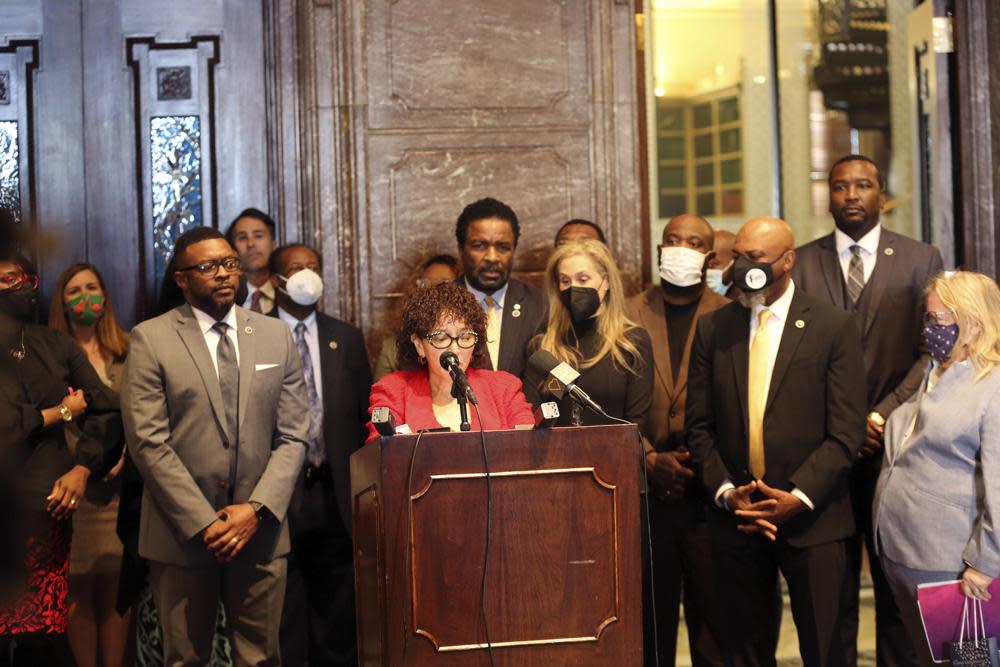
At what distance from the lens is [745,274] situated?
13.8 feet

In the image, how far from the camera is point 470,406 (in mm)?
3742

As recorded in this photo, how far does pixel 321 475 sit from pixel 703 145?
7.09m

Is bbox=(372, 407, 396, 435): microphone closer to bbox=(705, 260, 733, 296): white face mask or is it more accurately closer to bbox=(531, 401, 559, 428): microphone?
bbox=(531, 401, 559, 428): microphone

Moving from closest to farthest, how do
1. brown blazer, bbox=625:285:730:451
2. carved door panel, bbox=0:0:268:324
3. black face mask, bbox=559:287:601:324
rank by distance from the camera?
black face mask, bbox=559:287:601:324, brown blazer, bbox=625:285:730:451, carved door panel, bbox=0:0:268:324

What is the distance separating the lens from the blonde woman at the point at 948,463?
12.5 ft

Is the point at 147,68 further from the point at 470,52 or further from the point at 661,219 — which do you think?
the point at 661,219

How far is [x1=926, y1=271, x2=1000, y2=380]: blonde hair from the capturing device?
13.0 ft

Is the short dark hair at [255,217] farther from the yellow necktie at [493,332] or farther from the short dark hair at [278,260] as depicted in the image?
the yellow necktie at [493,332]

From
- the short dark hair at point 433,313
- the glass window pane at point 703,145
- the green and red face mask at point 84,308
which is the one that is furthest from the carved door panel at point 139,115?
the glass window pane at point 703,145

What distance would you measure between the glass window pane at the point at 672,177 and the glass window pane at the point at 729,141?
435 mm

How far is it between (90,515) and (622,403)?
85.7 inches

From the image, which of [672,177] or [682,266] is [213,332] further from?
[672,177]

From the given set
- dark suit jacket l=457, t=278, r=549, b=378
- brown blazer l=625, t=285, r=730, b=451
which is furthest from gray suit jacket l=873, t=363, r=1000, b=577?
dark suit jacket l=457, t=278, r=549, b=378

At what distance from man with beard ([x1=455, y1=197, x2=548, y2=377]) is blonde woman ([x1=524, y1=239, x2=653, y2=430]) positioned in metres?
0.13
